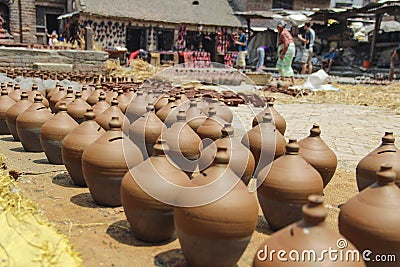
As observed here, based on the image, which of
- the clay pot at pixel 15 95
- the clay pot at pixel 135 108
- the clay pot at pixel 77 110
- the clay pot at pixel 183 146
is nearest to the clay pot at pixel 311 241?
the clay pot at pixel 183 146

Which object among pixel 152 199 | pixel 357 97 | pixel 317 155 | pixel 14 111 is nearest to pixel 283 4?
pixel 357 97

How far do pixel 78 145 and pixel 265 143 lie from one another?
174 cm

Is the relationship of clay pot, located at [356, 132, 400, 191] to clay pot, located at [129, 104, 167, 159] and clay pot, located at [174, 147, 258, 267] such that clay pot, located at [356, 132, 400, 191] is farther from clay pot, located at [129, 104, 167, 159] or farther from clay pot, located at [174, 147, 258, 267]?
clay pot, located at [129, 104, 167, 159]

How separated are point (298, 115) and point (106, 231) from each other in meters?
6.75

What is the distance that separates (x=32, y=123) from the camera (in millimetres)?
4508

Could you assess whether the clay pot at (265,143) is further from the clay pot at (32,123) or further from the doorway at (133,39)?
the doorway at (133,39)

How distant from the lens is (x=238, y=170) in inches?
129

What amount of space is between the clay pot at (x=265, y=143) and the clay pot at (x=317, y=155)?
1.51ft

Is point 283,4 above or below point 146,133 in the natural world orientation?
above

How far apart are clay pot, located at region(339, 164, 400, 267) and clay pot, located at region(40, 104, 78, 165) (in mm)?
2890

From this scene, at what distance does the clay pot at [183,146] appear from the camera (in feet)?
12.0

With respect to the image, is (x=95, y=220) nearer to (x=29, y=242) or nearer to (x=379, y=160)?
(x=29, y=242)

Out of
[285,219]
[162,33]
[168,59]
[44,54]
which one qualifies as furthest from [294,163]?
[162,33]

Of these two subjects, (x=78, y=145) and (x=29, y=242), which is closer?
(x=29, y=242)
